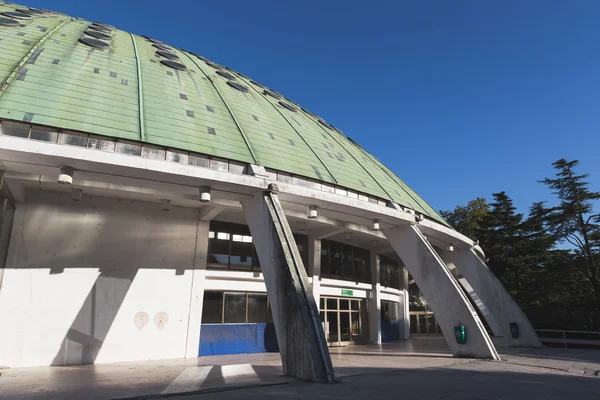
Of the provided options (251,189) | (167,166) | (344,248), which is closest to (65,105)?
(167,166)

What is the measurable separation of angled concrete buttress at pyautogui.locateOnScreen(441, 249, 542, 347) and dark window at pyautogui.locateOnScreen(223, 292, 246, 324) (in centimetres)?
1442

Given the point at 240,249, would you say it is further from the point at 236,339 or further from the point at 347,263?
the point at 347,263

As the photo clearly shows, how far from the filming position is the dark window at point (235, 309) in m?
16.4

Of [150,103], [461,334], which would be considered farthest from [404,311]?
[150,103]

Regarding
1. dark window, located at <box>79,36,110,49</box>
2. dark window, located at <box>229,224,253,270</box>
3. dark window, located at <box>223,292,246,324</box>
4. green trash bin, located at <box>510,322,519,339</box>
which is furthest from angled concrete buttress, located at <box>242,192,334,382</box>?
green trash bin, located at <box>510,322,519,339</box>

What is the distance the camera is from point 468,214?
144ft

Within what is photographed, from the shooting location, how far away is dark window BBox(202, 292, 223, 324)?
52.0ft

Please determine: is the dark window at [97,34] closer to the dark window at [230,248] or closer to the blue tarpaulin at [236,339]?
the dark window at [230,248]

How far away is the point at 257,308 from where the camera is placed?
1733cm

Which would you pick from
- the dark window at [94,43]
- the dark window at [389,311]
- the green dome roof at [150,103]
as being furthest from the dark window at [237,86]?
the dark window at [389,311]

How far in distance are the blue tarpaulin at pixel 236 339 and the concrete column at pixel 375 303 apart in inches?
308

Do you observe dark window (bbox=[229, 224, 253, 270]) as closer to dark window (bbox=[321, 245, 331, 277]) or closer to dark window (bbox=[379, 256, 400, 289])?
dark window (bbox=[321, 245, 331, 277])

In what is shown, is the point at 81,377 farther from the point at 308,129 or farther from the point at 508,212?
the point at 508,212

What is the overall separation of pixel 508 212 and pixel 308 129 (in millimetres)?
26282
